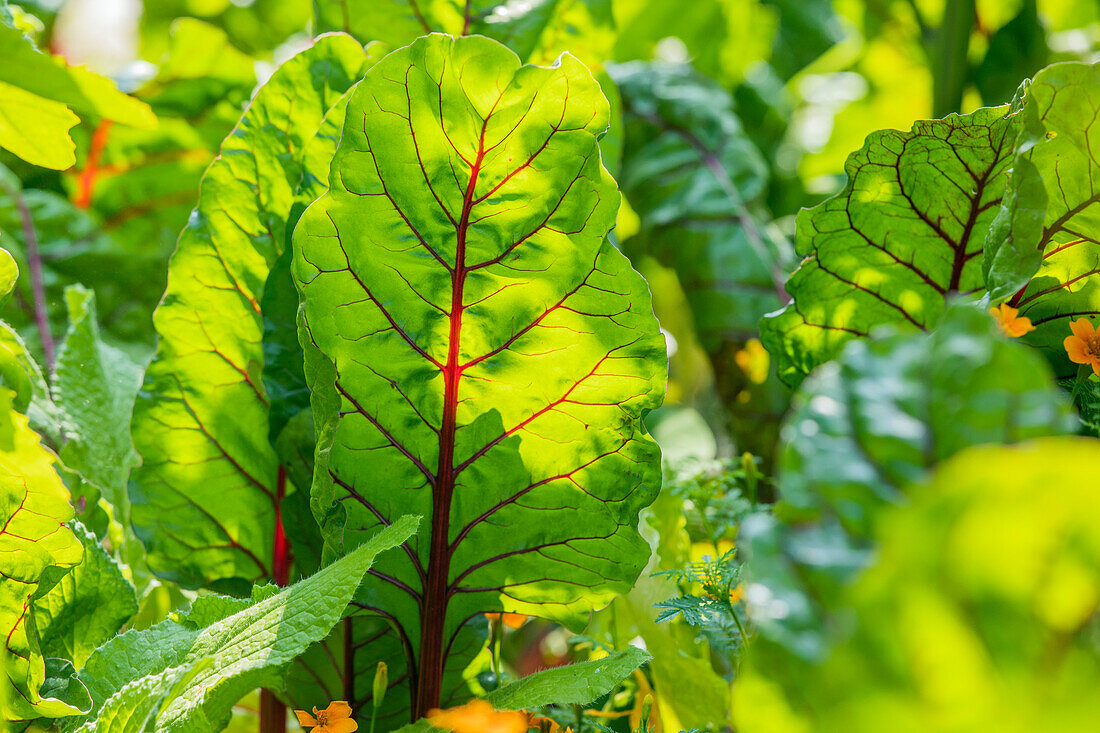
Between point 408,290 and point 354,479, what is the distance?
0.09m

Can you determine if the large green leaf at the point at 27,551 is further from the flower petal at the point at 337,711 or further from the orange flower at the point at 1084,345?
the orange flower at the point at 1084,345

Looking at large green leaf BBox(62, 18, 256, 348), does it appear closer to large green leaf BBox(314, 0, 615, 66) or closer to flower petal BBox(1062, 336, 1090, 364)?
large green leaf BBox(314, 0, 615, 66)

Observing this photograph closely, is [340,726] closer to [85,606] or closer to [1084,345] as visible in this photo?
[85,606]

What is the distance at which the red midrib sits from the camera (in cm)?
40

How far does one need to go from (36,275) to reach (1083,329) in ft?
2.52

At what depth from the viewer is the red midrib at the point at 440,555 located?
1.30 feet

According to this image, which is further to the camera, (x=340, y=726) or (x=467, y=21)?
(x=467, y=21)

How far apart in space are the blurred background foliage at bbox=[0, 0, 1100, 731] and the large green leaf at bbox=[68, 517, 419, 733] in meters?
0.15

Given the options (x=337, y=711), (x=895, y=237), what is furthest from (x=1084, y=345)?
(x=337, y=711)

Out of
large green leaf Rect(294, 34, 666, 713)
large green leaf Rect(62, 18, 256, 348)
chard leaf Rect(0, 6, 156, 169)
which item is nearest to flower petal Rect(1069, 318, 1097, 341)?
large green leaf Rect(294, 34, 666, 713)

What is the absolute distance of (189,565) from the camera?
1.58ft

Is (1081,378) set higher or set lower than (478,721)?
higher

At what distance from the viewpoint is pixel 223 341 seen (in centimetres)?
47

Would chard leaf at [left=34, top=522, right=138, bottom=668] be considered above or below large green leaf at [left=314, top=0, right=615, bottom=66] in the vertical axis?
below
